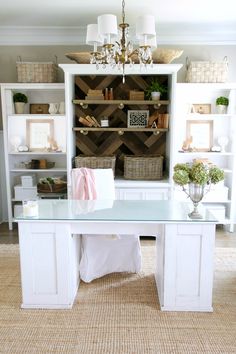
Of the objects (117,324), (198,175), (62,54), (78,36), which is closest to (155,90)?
(78,36)

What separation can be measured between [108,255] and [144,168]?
1.41m

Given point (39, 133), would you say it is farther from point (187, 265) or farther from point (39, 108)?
point (187, 265)

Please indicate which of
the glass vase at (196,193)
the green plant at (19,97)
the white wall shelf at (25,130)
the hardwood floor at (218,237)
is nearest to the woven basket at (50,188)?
the white wall shelf at (25,130)

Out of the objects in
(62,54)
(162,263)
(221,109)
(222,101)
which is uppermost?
(62,54)

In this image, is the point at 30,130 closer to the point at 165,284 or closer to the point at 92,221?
the point at 92,221

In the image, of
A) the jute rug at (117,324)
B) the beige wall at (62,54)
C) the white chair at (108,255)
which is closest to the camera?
the jute rug at (117,324)

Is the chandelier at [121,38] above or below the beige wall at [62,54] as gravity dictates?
below

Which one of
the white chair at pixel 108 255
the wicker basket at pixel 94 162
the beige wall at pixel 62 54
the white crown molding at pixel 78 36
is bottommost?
the white chair at pixel 108 255

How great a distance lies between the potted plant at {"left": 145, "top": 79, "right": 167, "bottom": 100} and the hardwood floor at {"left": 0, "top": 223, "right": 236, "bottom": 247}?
1.96 m

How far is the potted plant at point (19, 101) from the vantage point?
4.13 meters

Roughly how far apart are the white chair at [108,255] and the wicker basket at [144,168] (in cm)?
121

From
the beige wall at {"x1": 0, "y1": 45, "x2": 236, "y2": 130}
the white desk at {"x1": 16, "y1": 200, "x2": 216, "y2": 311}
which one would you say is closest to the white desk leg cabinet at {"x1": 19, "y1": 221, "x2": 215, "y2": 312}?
the white desk at {"x1": 16, "y1": 200, "x2": 216, "y2": 311}

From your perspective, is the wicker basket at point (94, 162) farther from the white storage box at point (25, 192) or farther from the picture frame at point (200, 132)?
the picture frame at point (200, 132)

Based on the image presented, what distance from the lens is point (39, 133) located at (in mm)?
4340
